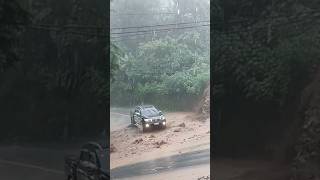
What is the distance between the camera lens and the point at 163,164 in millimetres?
5457

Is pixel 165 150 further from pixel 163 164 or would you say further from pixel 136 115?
pixel 136 115

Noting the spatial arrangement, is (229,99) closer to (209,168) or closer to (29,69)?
(209,168)

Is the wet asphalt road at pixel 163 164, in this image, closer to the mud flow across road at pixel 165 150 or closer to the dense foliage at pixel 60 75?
the mud flow across road at pixel 165 150

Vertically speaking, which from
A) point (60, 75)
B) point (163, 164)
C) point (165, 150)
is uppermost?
point (60, 75)

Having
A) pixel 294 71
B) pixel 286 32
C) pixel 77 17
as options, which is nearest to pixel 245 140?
pixel 294 71

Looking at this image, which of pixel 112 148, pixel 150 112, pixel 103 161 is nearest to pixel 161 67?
pixel 150 112

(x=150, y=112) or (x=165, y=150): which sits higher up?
(x=150, y=112)

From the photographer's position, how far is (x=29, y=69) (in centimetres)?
553

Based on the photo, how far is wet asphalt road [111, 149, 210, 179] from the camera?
5355 mm

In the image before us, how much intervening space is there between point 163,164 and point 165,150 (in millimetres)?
172

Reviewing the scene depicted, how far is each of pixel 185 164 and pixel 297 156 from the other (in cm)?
131

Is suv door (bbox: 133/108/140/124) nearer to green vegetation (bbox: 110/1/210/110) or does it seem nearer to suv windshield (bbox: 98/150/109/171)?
green vegetation (bbox: 110/1/210/110)

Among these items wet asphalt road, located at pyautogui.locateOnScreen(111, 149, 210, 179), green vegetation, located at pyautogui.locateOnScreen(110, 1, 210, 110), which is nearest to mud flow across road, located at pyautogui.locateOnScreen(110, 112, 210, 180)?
wet asphalt road, located at pyautogui.locateOnScreen(111, 149, 210, 179)

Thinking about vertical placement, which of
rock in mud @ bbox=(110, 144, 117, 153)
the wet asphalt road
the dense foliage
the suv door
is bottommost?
the wet asphalt road
